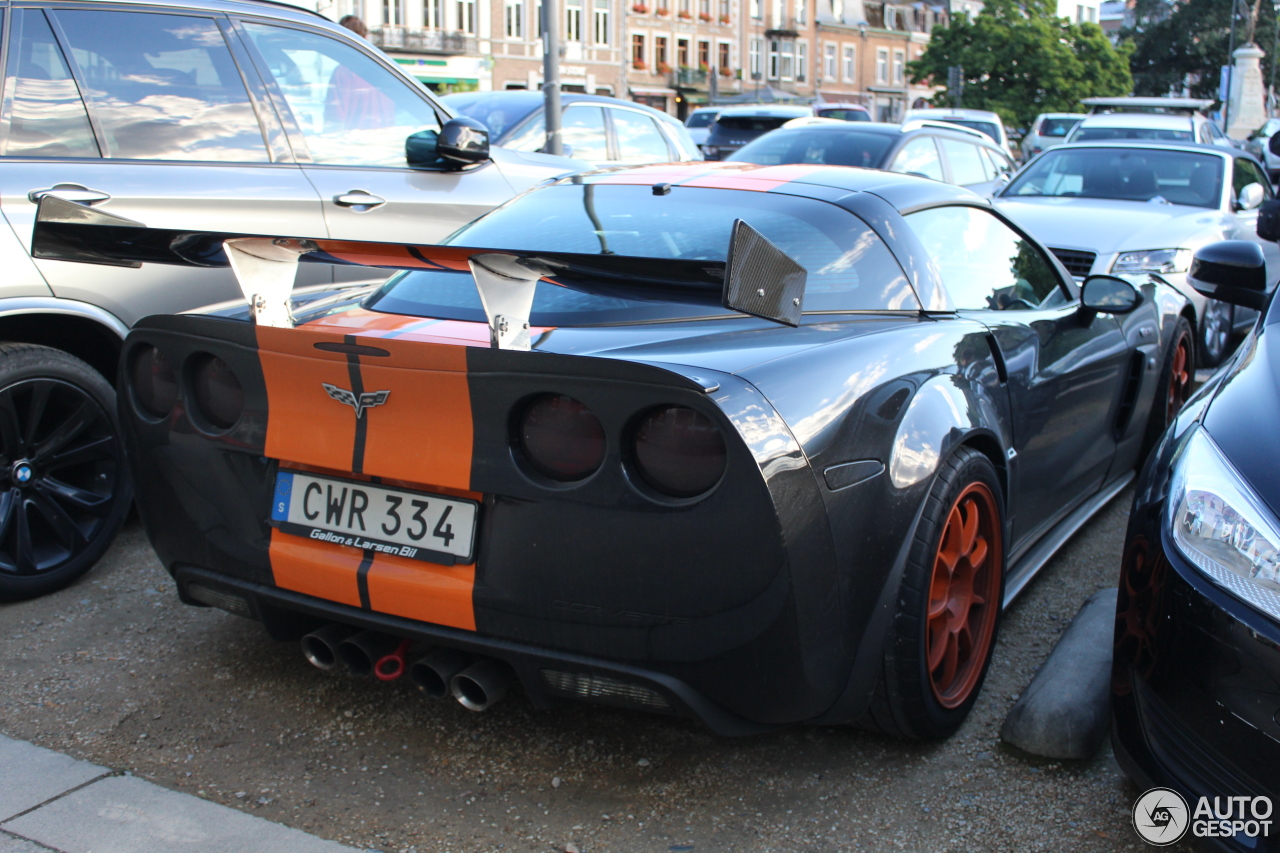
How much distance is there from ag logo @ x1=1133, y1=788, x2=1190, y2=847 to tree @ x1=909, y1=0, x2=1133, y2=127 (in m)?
42.2

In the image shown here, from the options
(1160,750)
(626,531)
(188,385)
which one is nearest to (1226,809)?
(1160,750)

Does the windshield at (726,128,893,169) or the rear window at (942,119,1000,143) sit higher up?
the rear window at (942,119,1000,143)

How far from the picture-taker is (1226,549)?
2.00 m

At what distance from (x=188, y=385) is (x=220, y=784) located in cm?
88

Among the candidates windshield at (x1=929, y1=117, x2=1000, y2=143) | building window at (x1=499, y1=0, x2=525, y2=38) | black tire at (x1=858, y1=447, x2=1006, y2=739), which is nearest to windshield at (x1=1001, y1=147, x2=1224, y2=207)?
black tire at (x1=858, y1=447, x2=1006, y2=739)

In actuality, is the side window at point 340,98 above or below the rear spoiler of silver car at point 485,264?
A: above

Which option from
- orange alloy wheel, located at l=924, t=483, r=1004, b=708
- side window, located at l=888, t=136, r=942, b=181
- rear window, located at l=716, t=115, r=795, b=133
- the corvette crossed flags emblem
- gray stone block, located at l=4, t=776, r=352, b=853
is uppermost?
rear window, located at l=716, t=115, r=795, b=133

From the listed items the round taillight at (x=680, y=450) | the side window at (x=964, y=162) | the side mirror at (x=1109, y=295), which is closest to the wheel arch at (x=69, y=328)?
the round taillight at (x=680, y=450)

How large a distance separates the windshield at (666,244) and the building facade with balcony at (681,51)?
5683 centimetres

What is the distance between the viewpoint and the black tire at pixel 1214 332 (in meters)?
6.55

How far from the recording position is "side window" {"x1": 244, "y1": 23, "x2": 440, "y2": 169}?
13.9 feet

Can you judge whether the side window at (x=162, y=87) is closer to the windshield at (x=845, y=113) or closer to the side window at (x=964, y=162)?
the side window at (x=964, y=162)

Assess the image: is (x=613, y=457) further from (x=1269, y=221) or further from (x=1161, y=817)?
(x=1269, y=221)

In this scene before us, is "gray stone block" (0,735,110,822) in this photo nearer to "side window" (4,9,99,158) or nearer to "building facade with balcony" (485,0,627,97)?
"side window" (4,9,99,158)
